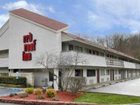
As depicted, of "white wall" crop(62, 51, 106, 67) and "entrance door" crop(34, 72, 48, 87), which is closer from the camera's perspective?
"white wall" crop(62, 51, 106, 67)

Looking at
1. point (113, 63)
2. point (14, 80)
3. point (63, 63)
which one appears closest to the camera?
point (63, 63)

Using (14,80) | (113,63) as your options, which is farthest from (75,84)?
(113,63)

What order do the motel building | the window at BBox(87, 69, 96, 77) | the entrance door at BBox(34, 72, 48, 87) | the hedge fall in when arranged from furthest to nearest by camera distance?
the window at BBox(87, 69, 96, 77)
the hedge
the entrance door at BBox(34, 72, 48, 87)
the motel building

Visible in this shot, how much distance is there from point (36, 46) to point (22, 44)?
288 cm

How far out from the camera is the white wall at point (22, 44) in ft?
92.9

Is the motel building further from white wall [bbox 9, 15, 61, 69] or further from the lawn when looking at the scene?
the lawn

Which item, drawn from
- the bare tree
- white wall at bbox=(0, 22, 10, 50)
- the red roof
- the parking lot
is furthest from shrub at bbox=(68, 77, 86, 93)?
white wall at bbox=(0, 22, 10, 50)

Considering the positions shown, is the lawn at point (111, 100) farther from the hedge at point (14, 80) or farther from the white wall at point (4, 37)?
the white wall at point (4, 37)

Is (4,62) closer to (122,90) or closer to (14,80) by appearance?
(14,80)

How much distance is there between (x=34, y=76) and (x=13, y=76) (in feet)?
9.09

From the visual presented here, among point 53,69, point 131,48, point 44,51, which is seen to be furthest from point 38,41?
point 131,48

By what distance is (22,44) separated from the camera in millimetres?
32312

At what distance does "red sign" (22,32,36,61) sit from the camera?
30625 mm

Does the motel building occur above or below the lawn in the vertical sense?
above
